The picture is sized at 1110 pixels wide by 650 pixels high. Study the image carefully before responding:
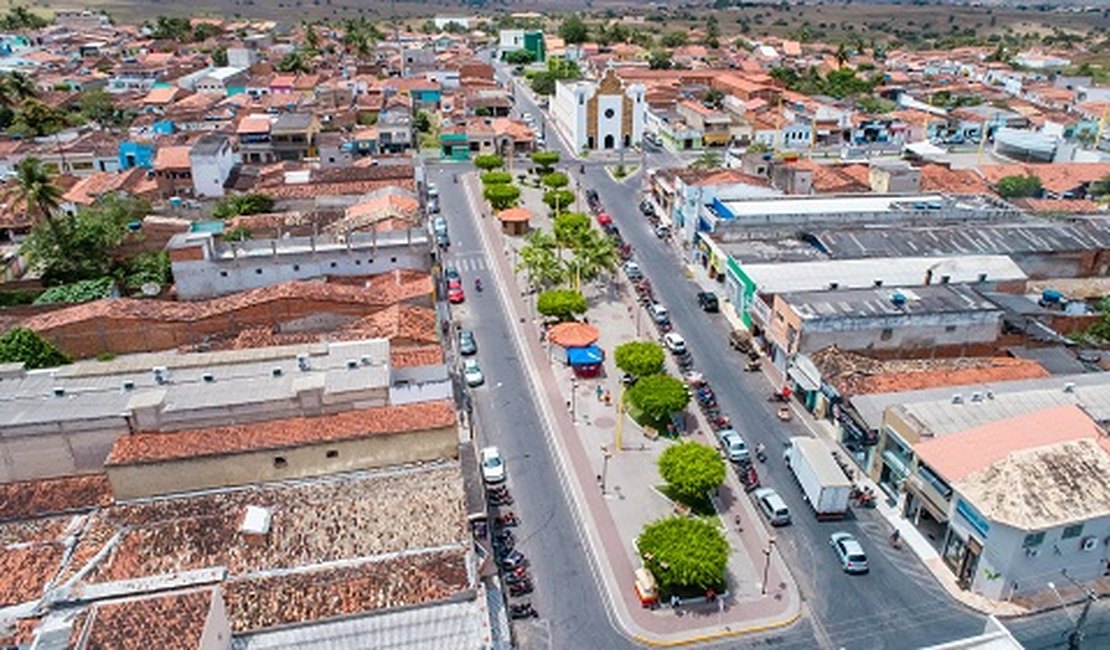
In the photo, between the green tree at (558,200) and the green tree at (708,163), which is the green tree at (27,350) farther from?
the green tree at (708,163)

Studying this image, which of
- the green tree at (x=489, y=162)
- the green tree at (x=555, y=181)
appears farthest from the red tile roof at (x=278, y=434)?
the green tree at (x=489, y=162)

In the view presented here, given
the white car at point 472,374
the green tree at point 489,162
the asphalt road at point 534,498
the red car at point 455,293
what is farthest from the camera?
the green tree at point 489,162

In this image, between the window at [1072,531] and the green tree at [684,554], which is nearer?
the green tree at [684,554]

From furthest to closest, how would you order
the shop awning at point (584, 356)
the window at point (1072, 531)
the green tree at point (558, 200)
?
1. the green tree at point (558, 200)
2. the shop awning at point (584, 356)
3. the window at point (1072, 531)

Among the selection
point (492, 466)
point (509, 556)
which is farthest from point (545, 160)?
point (509, 556)

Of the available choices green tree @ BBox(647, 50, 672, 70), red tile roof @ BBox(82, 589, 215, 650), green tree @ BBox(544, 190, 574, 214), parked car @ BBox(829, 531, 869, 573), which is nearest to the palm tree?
green tree @ BBox(544, 190, 574, 214)

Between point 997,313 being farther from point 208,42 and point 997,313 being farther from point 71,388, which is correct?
point 208,42

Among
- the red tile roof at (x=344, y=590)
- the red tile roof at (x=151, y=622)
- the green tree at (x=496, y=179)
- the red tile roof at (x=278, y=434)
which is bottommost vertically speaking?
the red tile roof at (x=344, y=590)
